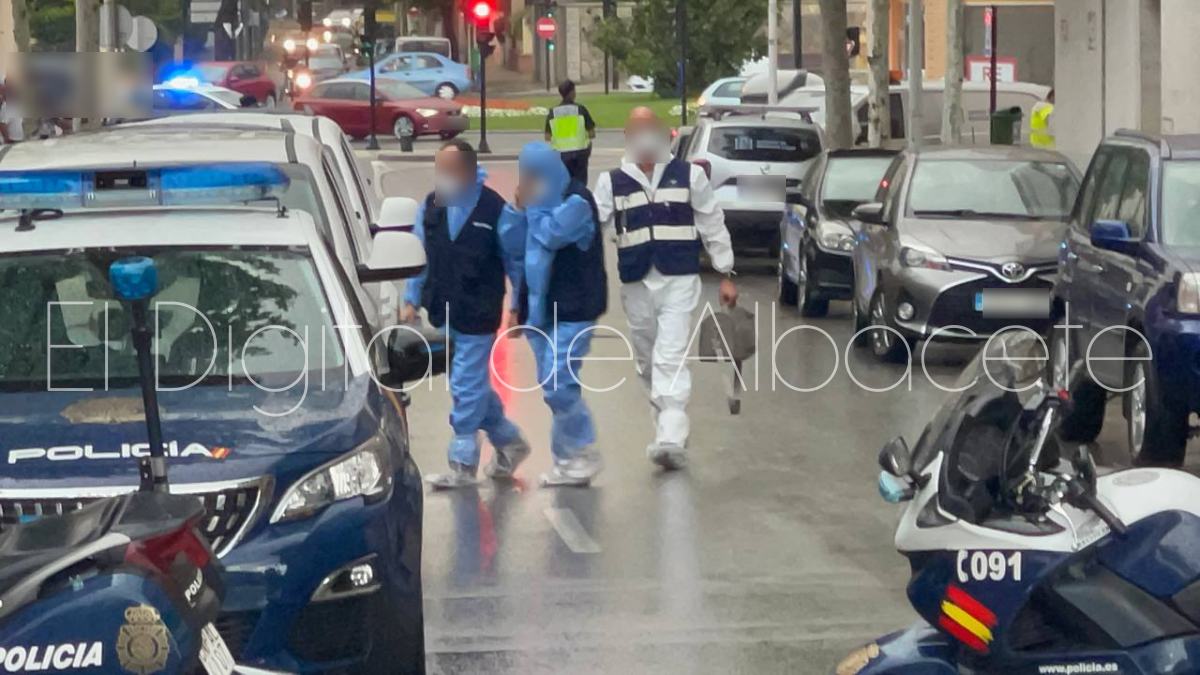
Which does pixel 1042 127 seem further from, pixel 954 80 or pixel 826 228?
pixel 826 228

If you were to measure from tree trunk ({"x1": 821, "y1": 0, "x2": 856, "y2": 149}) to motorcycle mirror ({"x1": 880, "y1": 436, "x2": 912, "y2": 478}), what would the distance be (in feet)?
80.2

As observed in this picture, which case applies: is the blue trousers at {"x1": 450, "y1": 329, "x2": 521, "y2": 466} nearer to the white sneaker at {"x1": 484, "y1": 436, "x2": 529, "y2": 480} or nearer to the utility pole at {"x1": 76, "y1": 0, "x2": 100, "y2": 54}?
the white sneaker at {"x1": 484, "y1": 436, "x2": 529, "y2": 480}

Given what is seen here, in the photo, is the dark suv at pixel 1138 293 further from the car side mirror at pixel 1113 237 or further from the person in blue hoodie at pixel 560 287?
the person in blue hoodie at pixel 560 287

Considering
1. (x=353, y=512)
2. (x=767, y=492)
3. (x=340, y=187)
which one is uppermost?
(x=340, y=187)

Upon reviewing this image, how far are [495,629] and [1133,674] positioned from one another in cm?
338

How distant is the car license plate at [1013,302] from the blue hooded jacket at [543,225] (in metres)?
5.01

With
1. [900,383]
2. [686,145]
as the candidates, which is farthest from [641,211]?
[686,145]

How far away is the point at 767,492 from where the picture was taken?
11070 millimetres

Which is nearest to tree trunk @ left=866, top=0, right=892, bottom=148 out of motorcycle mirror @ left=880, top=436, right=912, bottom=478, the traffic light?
the traffic light

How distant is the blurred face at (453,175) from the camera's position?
10977 millimetres

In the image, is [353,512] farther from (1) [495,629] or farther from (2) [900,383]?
(2) [900,383]

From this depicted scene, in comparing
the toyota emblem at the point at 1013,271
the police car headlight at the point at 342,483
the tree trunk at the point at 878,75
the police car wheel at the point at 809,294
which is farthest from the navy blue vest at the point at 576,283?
the tree trunk at the point at 878,75

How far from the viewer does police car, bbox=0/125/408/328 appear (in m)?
9.90

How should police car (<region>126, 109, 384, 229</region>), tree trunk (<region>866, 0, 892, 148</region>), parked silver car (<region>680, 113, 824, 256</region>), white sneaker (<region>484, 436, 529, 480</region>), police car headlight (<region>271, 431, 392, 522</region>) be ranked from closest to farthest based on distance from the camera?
police car headlight (<region>271, 431, 392, 522</region>), white sneaker (<region>484, 436, 529, 480</region>), police car (<region>126, 109, 384, 229</region>), parked silver car (<region>680, 113, 824, 256</region>), tree trunk (<region>866, 0, 892, 148</region>)
